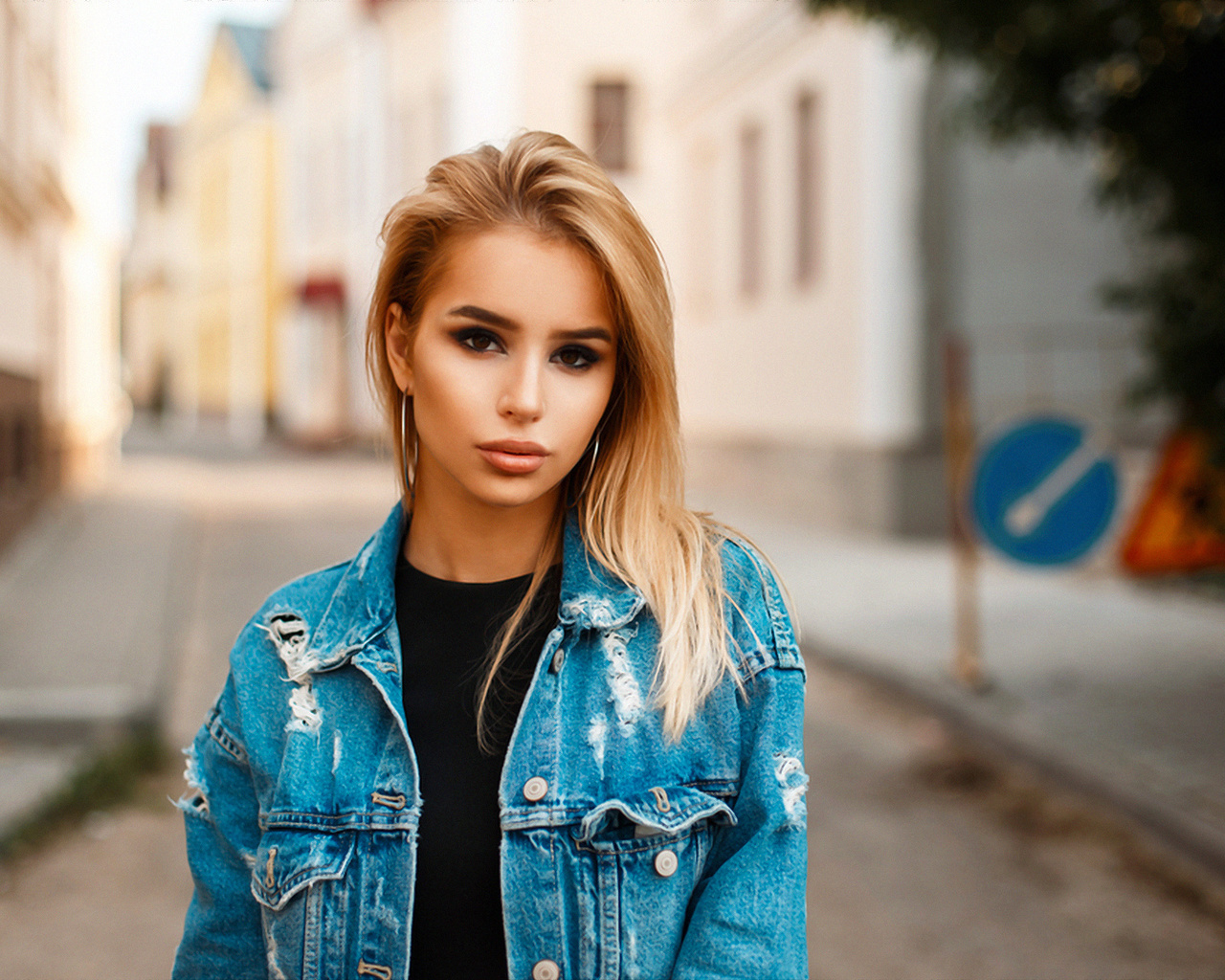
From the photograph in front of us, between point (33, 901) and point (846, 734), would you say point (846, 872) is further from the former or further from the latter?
point (33, 901)

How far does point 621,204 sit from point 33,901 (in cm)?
346

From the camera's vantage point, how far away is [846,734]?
601cm

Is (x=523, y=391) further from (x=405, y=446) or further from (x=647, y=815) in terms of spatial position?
(x=647, y=815)

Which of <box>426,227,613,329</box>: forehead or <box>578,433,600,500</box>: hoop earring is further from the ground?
<box>426,227,613,329</box>: forehead

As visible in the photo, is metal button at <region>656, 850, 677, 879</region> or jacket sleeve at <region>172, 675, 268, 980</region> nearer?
metal button at <region>656, 850, 677, 879</region>

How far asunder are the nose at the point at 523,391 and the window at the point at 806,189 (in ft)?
40.8

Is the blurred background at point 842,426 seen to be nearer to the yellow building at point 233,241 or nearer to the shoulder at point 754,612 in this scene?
the shoulder at point 754,612

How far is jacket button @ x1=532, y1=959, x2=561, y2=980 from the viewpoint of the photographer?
1.33 m

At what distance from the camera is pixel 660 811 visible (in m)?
1.33

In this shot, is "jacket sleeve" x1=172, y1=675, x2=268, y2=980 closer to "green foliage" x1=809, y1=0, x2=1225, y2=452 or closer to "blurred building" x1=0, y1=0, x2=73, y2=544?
"green foliage" x1=809, y1=0, x2=1225, y2=452

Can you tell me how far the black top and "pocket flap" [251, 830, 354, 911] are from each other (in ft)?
0.28

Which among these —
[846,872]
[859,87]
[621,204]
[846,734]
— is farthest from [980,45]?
[859,87]

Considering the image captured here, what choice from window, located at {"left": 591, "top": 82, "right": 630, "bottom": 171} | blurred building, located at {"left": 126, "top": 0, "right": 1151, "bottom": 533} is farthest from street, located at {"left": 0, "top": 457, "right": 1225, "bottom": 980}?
window, located at {"left": 591, "top": 82, "right": 630, "bottom": 171}

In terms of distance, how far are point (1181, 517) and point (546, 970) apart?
4.86 meters
